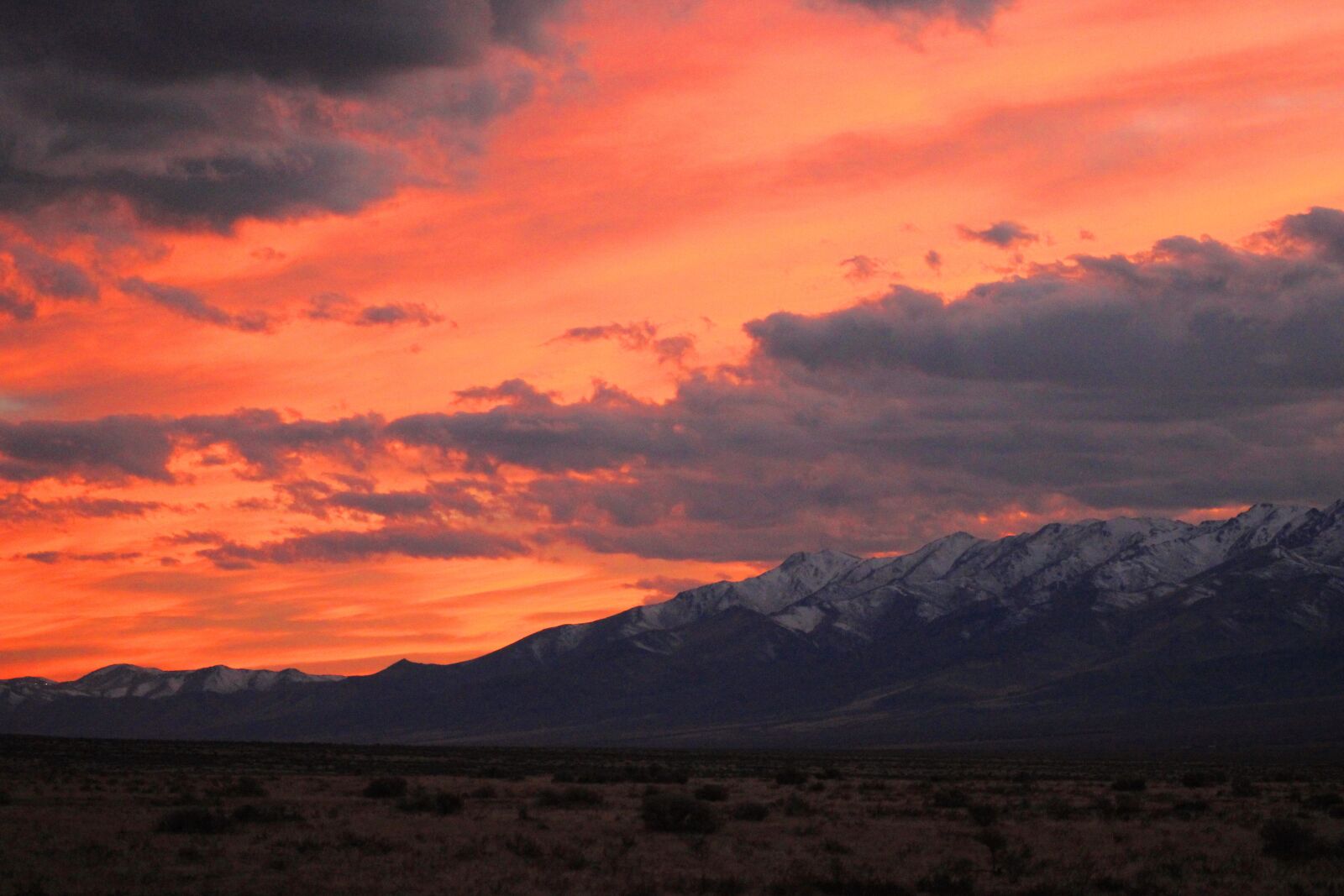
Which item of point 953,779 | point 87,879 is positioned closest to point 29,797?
point 87,879

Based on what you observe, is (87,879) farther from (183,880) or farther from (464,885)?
(464,885)

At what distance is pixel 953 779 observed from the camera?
72.9 meters

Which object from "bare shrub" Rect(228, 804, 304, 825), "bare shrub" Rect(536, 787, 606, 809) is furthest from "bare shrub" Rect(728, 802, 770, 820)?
"bare shrub" Rect(228, 804, 304, 825)

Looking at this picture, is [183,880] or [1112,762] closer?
[183,880]

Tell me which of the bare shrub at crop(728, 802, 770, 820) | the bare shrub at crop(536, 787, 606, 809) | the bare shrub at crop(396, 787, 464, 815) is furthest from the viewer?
the bare shrub at crop(536, 787, 606, 809)

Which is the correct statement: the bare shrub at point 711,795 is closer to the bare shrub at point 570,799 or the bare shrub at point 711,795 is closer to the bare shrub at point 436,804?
the bare shrub at point 570,799

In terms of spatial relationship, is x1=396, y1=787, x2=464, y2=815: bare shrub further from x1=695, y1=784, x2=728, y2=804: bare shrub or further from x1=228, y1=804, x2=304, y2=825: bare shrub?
x1=695, y1=784, x2=728, y2=804: bare shrub

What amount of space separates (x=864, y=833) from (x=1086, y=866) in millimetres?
8766

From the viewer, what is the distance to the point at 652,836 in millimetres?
39281

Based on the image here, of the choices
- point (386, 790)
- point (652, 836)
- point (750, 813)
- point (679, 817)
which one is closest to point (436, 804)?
point (386, 790)

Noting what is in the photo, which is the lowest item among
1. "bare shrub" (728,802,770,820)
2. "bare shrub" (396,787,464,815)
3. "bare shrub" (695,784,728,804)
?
"bare shrub" (728,802,770,820)

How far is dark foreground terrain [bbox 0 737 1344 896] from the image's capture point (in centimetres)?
3002

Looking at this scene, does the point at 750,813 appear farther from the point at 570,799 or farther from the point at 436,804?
the point at 436,804

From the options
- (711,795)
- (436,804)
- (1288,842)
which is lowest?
(1288,842)
